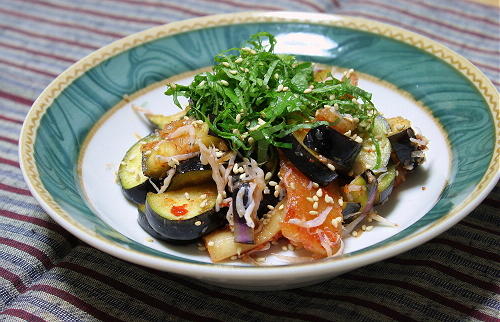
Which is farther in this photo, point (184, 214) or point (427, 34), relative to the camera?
point (427, 34)

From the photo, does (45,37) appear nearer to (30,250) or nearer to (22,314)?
(30,250)

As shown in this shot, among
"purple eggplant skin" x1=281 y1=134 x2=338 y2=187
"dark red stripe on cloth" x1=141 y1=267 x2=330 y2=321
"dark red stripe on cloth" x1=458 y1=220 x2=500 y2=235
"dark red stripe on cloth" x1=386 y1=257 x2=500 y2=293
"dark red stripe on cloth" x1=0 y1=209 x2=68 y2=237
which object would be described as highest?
"purple eggplant skin" x1=281 y1=134 x2=338 y2=187

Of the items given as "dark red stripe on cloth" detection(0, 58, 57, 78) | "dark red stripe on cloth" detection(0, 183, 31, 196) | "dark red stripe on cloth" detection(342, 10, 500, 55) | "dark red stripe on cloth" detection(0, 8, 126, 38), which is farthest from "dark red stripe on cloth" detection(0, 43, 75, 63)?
"dark red stripe on cloth" detection(342, 10, 500, 55)

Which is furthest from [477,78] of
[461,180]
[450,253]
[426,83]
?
[450,253]

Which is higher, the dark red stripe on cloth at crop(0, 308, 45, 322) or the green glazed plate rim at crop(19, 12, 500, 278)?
the green glazed plate rim at crop(19, 12, 500, 278)

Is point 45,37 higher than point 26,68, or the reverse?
point 45,37

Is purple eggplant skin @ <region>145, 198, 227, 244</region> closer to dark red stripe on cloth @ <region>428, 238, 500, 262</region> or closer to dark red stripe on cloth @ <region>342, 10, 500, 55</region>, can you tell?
dark red stripe on cloth @ <region>428, 238, 500, 262</region>

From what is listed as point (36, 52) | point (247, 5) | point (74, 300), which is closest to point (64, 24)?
point (36, 52)
